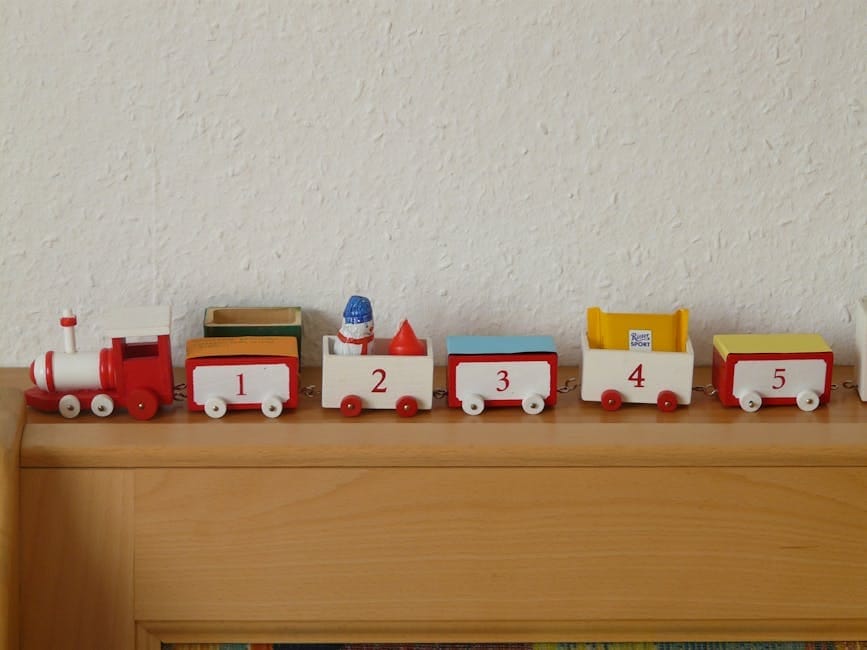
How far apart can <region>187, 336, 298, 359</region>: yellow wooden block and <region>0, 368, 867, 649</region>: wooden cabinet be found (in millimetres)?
66

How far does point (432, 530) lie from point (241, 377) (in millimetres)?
215

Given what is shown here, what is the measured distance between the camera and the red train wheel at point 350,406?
1.00 m

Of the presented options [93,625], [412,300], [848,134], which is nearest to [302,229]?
[412,300]

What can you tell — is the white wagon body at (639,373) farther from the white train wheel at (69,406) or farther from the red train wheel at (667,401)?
the white train wheel at (69,406)

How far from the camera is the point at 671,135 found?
107 centimetres

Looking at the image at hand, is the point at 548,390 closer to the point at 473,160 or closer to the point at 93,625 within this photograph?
the point at 473,160

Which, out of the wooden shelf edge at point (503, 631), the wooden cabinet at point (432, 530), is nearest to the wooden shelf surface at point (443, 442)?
the wooden cabinet at point (432, 530)

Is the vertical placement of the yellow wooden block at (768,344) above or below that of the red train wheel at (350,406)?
above

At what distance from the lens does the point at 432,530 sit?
0.95 m

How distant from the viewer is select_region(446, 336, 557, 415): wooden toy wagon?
3.30 feet

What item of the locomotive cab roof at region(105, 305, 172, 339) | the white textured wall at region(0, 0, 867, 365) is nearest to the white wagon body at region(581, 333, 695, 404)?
the white textured wall at region(0, 0, 867, 365)

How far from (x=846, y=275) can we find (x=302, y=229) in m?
0.53

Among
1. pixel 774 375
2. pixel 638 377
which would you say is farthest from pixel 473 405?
pixel 774 375

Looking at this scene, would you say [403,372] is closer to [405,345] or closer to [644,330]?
[405,345]
